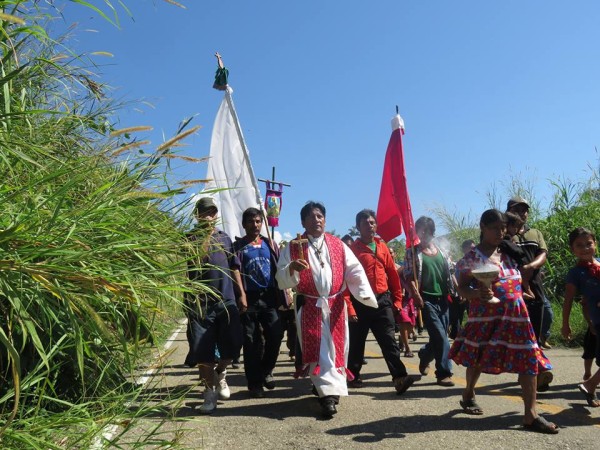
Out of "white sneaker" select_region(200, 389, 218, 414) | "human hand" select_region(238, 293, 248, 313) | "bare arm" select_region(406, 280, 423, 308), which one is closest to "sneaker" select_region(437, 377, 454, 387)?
"bare arm" select_region(406, 280, 423, 308)

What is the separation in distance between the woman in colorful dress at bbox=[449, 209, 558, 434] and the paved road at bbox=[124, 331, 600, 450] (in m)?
0.35

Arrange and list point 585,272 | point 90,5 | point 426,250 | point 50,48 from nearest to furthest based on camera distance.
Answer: point 90,5
point 50,48
point 585,272
point 426,250

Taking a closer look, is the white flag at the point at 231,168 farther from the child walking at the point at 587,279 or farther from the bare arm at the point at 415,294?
the child walking at the point at 587,279

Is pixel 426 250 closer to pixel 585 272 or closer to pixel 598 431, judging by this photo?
pixel 585 272

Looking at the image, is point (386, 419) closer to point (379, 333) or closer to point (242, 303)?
point (379, 333)

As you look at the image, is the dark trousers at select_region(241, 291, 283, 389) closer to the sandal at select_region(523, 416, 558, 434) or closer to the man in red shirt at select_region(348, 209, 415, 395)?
the man in red shirt at select_region(348, 209, 415, 395)

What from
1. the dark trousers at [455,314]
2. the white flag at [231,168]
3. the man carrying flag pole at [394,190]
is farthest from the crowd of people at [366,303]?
the dark trousers at [455,314]

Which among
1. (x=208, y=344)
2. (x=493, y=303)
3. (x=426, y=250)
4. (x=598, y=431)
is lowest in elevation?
(x=598, y=431)

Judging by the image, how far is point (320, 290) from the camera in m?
5.91

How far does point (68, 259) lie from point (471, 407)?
3.92 metres

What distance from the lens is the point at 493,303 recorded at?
500 cm

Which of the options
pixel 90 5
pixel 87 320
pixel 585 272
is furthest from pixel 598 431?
pixel 90 5

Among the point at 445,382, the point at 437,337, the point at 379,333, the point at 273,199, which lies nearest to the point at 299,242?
the point at 379,333

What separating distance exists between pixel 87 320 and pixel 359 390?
452cm
